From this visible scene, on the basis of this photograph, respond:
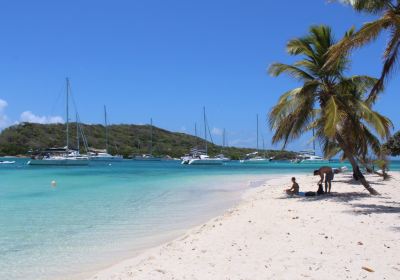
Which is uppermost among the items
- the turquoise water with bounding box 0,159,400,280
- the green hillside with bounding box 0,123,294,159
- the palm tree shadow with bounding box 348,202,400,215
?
the green hillside with bounding box 0,123,294,159

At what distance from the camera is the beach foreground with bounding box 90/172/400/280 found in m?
6.33

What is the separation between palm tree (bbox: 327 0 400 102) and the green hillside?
342 feet

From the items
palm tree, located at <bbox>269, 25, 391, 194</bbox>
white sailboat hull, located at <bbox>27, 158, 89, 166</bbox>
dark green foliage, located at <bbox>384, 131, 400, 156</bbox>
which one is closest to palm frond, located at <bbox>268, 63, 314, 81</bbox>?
palm tree, located at <bbox>269, 25, 391, 194</bbox>

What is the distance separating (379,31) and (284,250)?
19.9 ft

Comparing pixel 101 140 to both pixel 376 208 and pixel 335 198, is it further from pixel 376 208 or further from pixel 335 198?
pixel 376 208

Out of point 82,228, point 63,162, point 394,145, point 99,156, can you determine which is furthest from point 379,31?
point 99,156

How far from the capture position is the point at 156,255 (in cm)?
786

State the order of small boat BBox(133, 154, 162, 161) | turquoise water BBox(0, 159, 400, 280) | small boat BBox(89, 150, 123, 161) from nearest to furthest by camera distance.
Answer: turquoise water BBox(0, 159, 400, 280) < small boat BBox(89, 150, 123, 161) < small boat BBox(133, 154, 162, 161)

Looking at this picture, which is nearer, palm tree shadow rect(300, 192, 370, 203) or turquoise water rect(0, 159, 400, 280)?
turquoise water rect(0, 159, 400, 280)

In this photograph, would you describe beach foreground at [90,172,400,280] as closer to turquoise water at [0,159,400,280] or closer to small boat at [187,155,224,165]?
turquoise water at [0,159,400,280]

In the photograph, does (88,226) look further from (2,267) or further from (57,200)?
(57,200)

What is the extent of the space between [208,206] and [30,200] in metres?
8.10

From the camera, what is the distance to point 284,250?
7.50 m

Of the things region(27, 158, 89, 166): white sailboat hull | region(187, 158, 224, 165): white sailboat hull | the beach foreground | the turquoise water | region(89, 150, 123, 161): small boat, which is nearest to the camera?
the beach foreground
